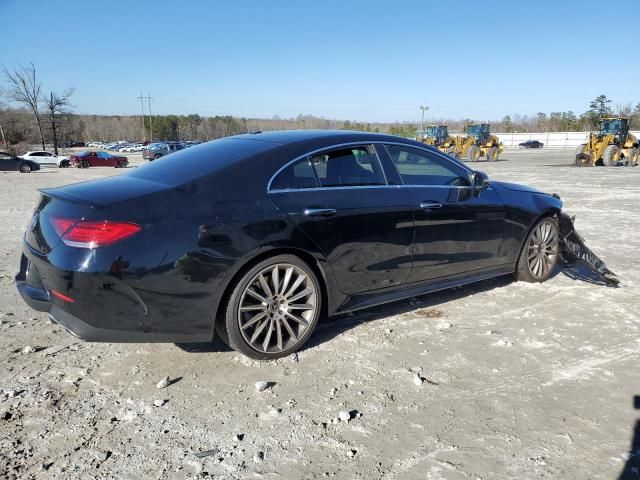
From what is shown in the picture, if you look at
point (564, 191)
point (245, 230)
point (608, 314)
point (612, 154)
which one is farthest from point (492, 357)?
point (612, 154)

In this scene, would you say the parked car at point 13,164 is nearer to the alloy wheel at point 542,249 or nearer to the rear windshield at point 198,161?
the rear windshield at point 198,161

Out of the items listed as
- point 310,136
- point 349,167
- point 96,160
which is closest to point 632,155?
point 349,167

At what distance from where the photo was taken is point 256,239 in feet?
10.6

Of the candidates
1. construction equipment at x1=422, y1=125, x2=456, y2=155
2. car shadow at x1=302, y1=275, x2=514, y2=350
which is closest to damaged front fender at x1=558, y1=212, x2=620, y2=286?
car shadow at x1=302, y1=275, x2=514, y2=350

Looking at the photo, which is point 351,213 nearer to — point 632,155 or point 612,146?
point 612,146

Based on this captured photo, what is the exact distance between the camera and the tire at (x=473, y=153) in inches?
1387

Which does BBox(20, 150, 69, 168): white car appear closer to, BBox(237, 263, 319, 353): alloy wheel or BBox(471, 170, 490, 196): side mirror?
BBox(471, 170, 490, 196): side mirror

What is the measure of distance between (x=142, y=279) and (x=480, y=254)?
3.10 m

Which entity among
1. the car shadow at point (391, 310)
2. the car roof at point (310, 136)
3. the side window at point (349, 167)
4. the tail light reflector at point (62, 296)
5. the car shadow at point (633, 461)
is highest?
the car roof at point (310, 136)

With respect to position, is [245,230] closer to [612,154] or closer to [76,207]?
[76,207]

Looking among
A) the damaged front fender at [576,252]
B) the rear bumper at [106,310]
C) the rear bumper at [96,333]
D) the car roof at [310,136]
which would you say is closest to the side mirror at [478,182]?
the car roof at [310,136]

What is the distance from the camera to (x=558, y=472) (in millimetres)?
2344

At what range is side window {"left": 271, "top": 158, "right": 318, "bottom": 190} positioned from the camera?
3.46 m

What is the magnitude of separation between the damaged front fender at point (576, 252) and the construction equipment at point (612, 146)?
2531 cm
